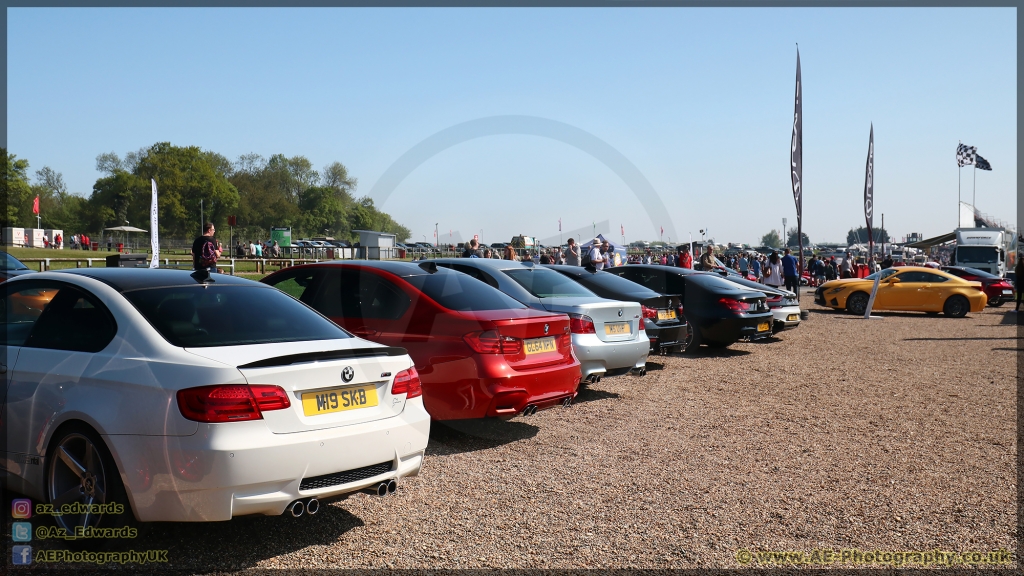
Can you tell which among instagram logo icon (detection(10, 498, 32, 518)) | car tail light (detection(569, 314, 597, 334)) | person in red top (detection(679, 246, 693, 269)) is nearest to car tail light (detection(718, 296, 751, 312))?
car tail light (detection(569, 314, 597, 334))

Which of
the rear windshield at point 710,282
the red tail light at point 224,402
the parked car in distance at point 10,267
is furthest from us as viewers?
the parked car in distance at point 10,267

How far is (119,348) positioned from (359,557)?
1648mm

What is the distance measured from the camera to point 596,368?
7969 millimetres

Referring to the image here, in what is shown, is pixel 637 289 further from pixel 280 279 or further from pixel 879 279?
pixel 879 279

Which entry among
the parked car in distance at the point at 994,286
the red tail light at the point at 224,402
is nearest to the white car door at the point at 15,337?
the red tail light at the point at 224,402

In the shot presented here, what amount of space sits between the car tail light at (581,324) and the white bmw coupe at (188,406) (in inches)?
142

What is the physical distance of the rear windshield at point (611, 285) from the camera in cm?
1036

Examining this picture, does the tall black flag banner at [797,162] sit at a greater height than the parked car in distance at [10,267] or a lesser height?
greater

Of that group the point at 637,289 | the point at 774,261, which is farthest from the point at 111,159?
the point at 637,289

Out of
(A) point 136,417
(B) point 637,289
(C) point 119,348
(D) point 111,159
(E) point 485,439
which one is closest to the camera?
(A) point 136,417

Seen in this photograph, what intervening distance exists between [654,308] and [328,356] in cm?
678

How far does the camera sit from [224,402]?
362cm

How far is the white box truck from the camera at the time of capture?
113ft

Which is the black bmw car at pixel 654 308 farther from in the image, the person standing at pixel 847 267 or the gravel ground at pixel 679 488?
the person standing at pixel 847 267
